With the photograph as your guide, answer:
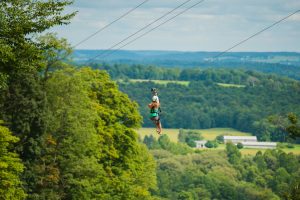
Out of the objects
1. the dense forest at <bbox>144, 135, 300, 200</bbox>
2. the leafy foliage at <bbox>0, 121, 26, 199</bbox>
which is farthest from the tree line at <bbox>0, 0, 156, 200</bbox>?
the dense forest at <bbox>144, 135, 300, 200</bbox>

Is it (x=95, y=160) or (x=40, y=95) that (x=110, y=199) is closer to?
(x=95, y=160)

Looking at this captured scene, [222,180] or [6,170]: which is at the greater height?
[6,170]

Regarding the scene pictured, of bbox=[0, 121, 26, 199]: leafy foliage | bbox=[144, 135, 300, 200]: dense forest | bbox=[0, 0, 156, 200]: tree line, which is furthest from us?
bbox=[144, 135, 300, 200]: dense forest

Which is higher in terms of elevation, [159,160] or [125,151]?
[125,151]

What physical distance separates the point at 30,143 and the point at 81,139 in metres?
5.74

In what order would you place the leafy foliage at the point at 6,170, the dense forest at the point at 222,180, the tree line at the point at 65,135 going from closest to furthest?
the leafy foliage at the point at 6,170, the tree line at the point at 65,135, the dense forest at the point at 222,180

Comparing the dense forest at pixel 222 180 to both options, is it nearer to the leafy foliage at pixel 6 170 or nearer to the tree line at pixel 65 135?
the tree line at pixel 65 135

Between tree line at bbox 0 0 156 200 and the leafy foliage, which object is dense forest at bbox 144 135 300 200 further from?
the leafy foliage

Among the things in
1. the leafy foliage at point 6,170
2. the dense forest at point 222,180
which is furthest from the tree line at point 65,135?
the dense forest at point 222,180

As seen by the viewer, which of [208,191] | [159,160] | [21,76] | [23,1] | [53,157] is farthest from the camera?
[159,160]

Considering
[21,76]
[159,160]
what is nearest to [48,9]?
[21,76]

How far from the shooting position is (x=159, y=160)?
194000 millimetres

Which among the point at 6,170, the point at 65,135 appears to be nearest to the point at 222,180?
the point at 65,135

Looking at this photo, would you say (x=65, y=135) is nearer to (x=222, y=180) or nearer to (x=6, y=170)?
(x=6, y=170)
